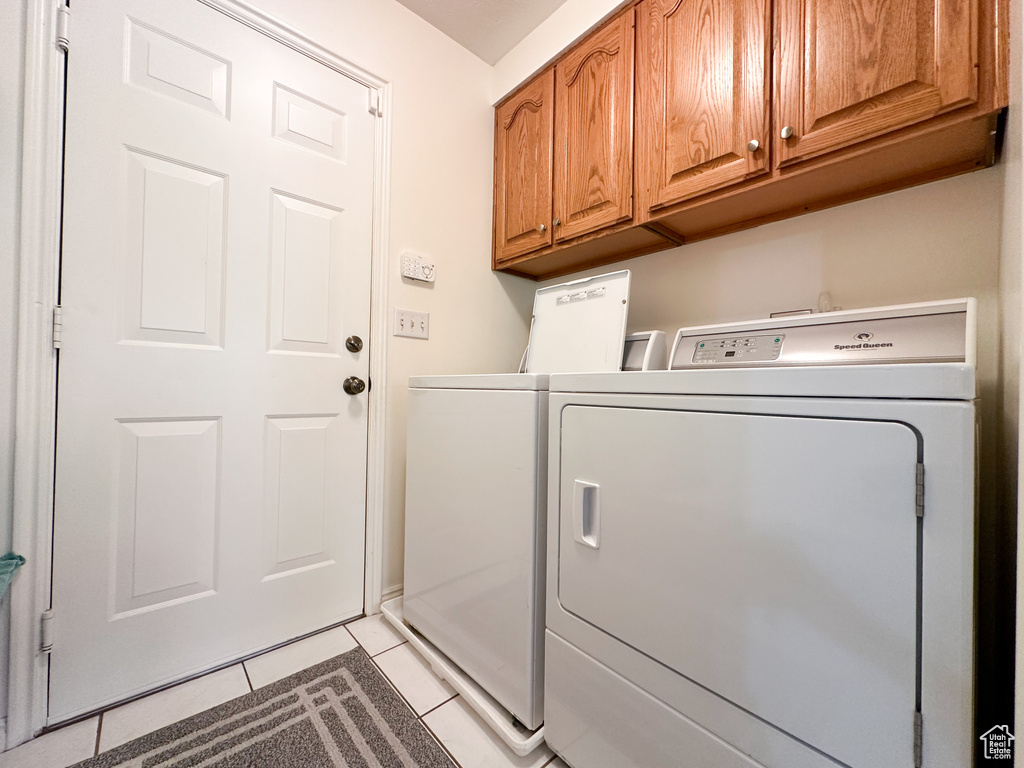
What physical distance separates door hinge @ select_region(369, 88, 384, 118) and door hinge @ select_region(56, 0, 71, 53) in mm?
799

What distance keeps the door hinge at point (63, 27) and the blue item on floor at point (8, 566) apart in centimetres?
127

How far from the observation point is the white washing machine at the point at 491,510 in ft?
3.27

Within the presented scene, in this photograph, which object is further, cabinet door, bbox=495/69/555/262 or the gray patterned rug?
cabinet door, bbox=495/69/555/262

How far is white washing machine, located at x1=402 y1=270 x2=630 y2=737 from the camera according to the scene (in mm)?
997

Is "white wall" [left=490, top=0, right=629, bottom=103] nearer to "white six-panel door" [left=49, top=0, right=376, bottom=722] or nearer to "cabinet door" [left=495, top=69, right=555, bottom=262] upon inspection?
"cabinet door" [left=495, top=69, right=555, bottom=262]

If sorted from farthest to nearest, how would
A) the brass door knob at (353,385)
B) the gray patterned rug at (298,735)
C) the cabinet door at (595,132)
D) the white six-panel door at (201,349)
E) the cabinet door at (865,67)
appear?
the brass door knob at (353,385) < the cabinet door at (595,132) < the white six-panel door at (201,349) < the gray patterned rug at (298,735) < the cabinet door at (865,67)

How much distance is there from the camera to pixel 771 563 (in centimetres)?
65

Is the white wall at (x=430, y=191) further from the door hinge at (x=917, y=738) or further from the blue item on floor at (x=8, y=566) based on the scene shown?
the door hinge at (x=917, y=738)

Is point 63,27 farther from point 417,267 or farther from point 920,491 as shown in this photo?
point 920,491

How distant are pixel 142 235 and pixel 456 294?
1.03 m

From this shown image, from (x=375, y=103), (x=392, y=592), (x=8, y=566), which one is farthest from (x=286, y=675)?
(x=375, y=103)

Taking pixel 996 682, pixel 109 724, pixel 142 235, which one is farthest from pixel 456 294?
pixel 996 682

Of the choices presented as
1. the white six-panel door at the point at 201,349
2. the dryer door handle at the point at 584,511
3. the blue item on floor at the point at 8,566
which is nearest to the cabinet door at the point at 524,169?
the white six-panel door at the point at 201,349

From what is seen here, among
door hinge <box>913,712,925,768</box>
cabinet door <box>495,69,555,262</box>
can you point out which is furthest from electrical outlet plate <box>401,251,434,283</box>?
door hinge <box>913,712,925,768</box>
